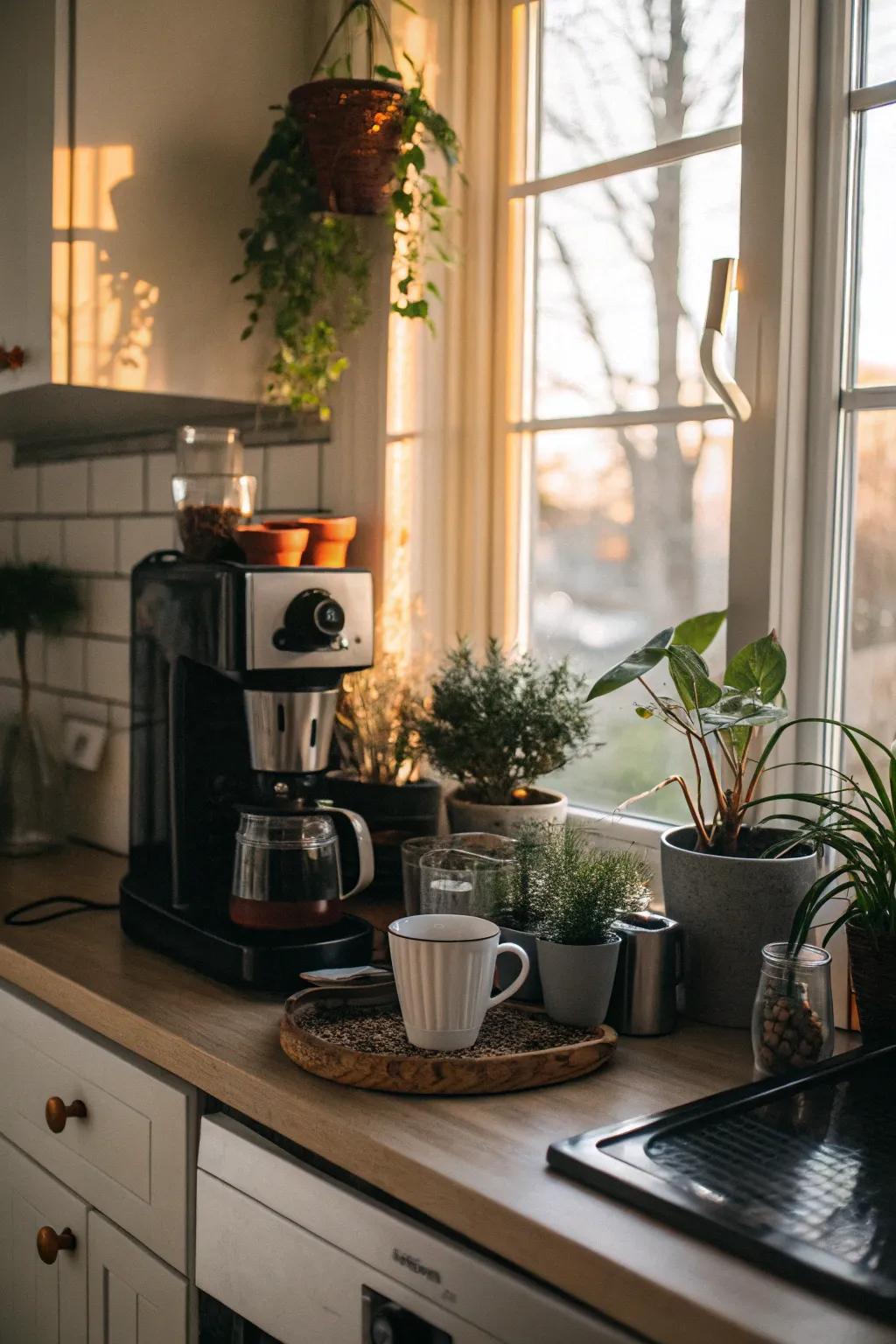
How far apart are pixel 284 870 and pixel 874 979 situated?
1.95 feet

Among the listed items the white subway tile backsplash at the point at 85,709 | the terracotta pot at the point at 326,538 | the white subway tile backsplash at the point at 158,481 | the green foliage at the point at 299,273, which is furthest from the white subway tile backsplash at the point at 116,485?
the terracotta pot at the point at 326,538

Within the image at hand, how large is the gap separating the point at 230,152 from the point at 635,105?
1.81ft

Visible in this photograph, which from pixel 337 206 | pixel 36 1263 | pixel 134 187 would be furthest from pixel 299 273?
pixel 36 1263

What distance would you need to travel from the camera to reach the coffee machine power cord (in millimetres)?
1652

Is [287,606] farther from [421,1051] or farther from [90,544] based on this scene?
[90,544]

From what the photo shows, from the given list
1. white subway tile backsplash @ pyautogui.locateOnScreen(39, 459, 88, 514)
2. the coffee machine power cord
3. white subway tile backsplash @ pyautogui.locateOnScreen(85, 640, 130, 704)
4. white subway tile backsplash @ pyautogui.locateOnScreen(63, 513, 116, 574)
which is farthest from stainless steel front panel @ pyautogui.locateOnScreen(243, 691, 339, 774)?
white subway tile backsplash @ pyautogui.locateOnScreen(39, 459, 88, 514)

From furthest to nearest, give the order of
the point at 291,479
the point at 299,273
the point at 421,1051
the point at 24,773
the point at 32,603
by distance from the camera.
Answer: the point at 32,603
the point at 24,773
the point at 291,479
the point at 299,273
the point at 421,1051

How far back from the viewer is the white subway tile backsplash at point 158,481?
2.14 meters

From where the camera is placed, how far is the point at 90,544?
2.35 meters

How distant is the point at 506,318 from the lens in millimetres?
1888

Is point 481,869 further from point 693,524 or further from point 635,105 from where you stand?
point 635,105

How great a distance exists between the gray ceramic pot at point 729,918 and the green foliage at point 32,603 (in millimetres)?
1310

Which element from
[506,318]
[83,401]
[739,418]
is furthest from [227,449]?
[739,418]

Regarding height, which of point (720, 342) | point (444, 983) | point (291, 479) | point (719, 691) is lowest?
point (444, 983)
